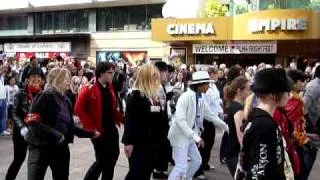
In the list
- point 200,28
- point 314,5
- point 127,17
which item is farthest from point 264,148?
point 127,17

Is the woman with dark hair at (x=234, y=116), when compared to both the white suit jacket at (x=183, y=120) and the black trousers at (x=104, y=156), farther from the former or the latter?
the black trousers at (x=104, y=156)

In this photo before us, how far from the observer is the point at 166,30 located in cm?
2862

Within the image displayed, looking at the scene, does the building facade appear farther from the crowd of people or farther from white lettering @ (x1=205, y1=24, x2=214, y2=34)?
the crowd of people

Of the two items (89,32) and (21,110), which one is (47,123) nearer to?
(21,110)

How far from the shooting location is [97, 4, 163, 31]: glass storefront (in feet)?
115

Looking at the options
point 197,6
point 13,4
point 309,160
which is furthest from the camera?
point 13,4

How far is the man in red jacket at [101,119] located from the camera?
6.56 meters

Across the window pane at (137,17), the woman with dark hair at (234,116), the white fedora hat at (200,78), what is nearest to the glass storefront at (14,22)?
the window pane at (137,17)

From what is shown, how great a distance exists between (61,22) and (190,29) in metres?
15.0

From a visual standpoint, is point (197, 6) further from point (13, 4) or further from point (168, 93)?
point (168, 93)

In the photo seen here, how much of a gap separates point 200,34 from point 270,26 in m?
4.10

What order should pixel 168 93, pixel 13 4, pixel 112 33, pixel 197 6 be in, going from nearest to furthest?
pixel 168 93 → pixel 197 6 → pixel 112 33 → pixel 13 4

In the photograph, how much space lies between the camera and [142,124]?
6.12 m

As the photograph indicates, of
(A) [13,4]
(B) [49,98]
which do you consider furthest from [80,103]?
(A) [13,4]
